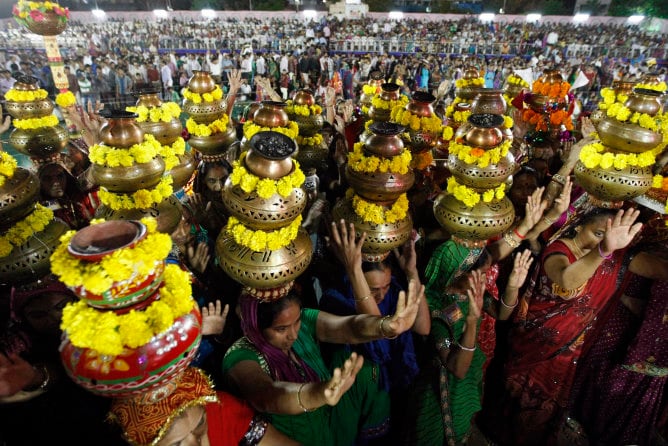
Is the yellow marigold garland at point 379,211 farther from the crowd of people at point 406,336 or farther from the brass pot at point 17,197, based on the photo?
the brass pot at point 17,197

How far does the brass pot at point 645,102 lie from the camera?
283cm

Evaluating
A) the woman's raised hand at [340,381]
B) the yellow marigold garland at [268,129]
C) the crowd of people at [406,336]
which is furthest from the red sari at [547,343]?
the yellow marigold garland at [268,129]

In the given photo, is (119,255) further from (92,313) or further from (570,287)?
(570,287)

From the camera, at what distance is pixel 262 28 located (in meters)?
26.1

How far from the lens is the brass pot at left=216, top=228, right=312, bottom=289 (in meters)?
2.10

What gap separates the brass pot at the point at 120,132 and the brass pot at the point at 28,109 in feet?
7.50

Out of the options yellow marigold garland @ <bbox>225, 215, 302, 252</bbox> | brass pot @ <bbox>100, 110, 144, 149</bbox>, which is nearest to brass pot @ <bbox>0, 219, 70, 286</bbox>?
brass pot @ <bbox>100, 110, 144, 149</bbox>

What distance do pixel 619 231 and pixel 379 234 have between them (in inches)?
61.7

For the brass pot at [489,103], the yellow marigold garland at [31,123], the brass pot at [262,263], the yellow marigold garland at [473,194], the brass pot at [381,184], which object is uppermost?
the brass pot at [489,103]

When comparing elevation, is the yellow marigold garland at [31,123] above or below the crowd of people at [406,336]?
above

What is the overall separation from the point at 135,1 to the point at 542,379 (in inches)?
1584

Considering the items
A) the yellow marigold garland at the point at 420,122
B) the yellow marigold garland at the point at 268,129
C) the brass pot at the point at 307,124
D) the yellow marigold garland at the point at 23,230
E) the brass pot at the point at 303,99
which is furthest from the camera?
the brass pot at the point at 303,99

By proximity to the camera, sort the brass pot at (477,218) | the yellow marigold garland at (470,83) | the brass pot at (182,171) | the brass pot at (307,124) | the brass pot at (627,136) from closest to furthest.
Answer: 1. the brass pot at (627,136)
2. the brass pot at (477,218)
3. the brass pot at (182,171)
4. the brass pot at (307,124)
5. the yellow marigold garland at (470,83)

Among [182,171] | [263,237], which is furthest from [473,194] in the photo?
[182,171]
